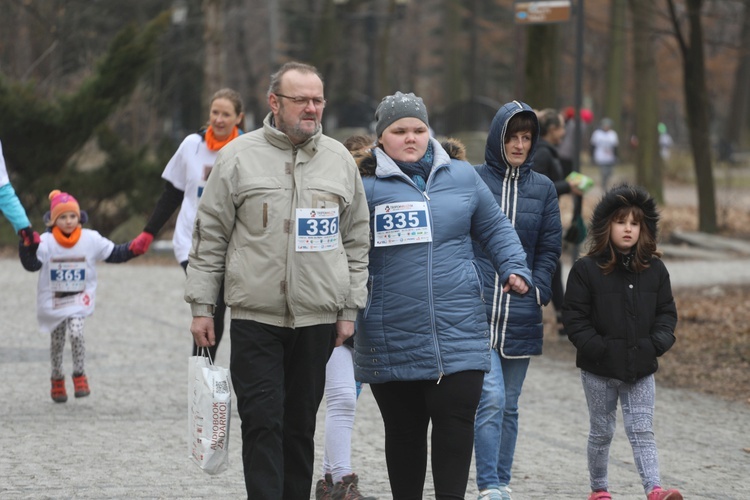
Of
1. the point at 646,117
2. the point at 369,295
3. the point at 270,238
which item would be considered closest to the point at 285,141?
the point at 270,238

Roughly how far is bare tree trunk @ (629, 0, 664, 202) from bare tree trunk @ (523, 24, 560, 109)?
37.0ft

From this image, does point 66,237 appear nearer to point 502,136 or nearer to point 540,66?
point 502,136

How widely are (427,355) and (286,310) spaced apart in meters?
0.57

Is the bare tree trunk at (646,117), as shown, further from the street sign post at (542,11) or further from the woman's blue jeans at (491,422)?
the woman's blue jeans at (491,422)

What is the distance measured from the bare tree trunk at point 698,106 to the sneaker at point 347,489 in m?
11.9

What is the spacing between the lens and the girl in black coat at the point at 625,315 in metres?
5.73

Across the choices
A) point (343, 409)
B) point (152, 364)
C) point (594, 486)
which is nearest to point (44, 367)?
point (152, 364)

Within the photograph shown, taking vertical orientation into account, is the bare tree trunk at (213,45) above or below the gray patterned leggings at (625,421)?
above

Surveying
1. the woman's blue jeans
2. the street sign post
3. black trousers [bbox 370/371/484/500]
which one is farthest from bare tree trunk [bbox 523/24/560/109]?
black trousers [bbox 370/371/484/500]

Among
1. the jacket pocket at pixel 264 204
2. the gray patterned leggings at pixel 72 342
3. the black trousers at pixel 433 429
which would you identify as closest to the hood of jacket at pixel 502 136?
the black trousers at pixel 433 429

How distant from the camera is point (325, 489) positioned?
593 centimetres

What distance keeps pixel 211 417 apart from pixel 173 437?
2.48 metres

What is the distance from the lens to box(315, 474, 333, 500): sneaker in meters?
5.89

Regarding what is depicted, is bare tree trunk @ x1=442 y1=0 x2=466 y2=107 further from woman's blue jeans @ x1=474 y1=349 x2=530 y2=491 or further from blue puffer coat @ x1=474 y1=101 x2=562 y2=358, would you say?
woman's blue jeans @ x1=474 y1=349 x2=530 y2=491
